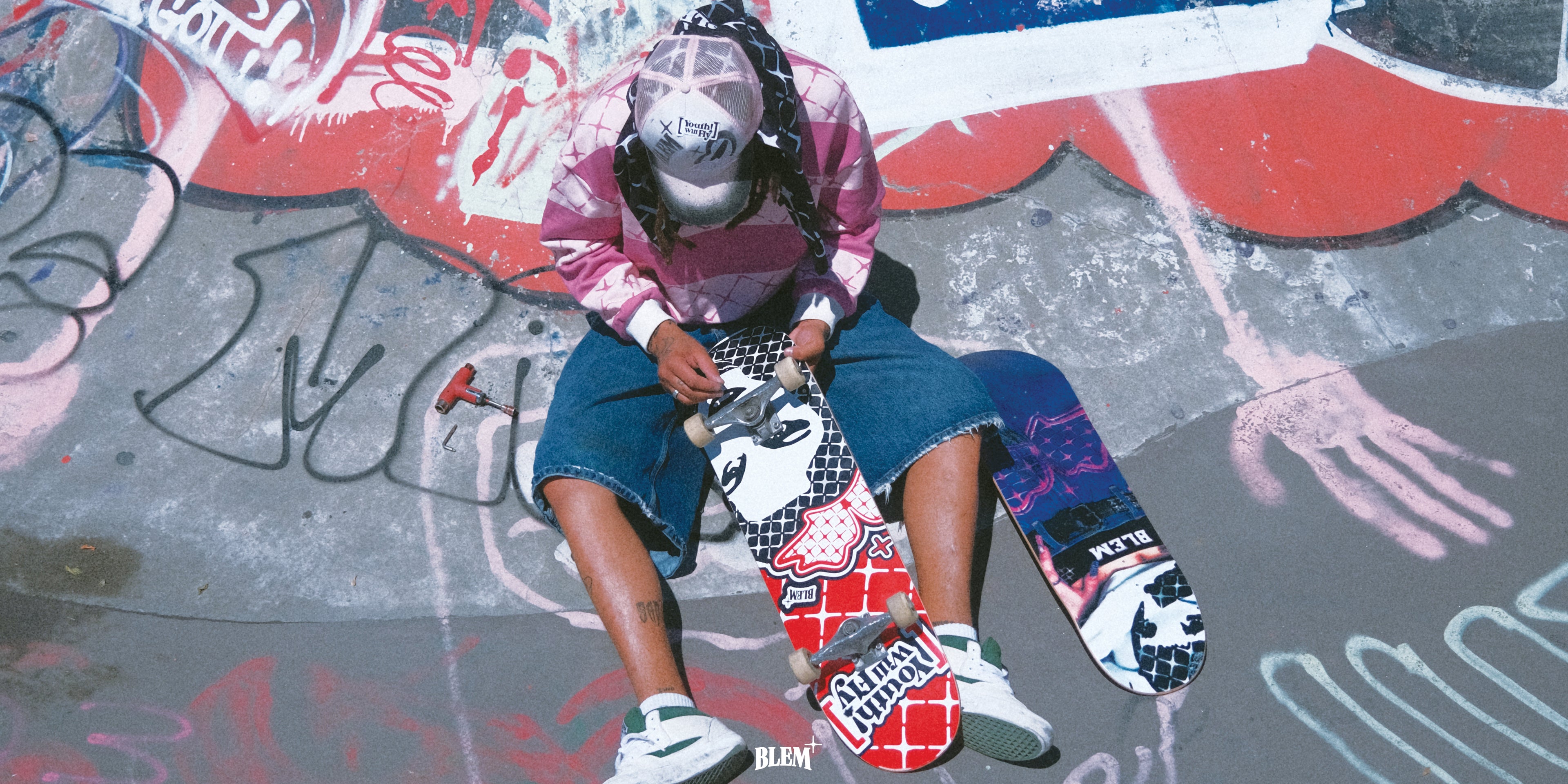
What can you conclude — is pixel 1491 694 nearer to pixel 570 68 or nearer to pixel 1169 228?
pixel 1169 228

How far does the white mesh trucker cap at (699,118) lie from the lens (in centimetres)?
186

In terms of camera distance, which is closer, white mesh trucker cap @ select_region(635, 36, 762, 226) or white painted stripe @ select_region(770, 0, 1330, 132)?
white mesh trucker cap @ select_region(635, 36, 762, 226)

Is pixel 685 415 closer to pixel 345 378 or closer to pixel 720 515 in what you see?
pixel 720 515

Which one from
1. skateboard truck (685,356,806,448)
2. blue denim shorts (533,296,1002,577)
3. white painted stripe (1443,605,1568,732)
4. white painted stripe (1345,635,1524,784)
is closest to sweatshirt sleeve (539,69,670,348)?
blue denim shorts (533,296,1002,577)

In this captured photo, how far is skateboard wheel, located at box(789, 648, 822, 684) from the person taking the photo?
2.23 m

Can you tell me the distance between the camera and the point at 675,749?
2.18 metres

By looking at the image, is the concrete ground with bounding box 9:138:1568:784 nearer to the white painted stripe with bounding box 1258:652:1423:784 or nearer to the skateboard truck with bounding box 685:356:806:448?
the white painted stripe with bounding box 1258:652:1423:784

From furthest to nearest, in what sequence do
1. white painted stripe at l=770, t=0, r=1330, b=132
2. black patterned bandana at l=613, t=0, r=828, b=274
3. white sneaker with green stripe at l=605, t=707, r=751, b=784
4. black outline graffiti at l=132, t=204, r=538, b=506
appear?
white painted stripe at l=770, t=0, r=1330, b=132, black outline graffiti at l=132, t=204, r=538, b=506, white sneaker with green stripe at l=605, t=707, r=751, b=784, black patterned bandana at l=613, t=0, r=828, b=274

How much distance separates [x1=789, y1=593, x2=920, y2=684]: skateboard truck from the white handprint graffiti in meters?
1.34

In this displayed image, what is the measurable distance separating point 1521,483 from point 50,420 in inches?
194

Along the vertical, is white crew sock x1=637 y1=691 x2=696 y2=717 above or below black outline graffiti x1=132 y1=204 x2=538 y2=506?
below

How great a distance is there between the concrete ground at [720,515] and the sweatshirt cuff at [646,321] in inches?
28.1

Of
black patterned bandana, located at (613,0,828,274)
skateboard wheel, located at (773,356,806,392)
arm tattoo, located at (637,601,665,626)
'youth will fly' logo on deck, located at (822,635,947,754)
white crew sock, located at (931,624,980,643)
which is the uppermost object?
black patterned bandana, located at (613,0,828,274)

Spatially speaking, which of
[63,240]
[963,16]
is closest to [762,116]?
[963,16]
